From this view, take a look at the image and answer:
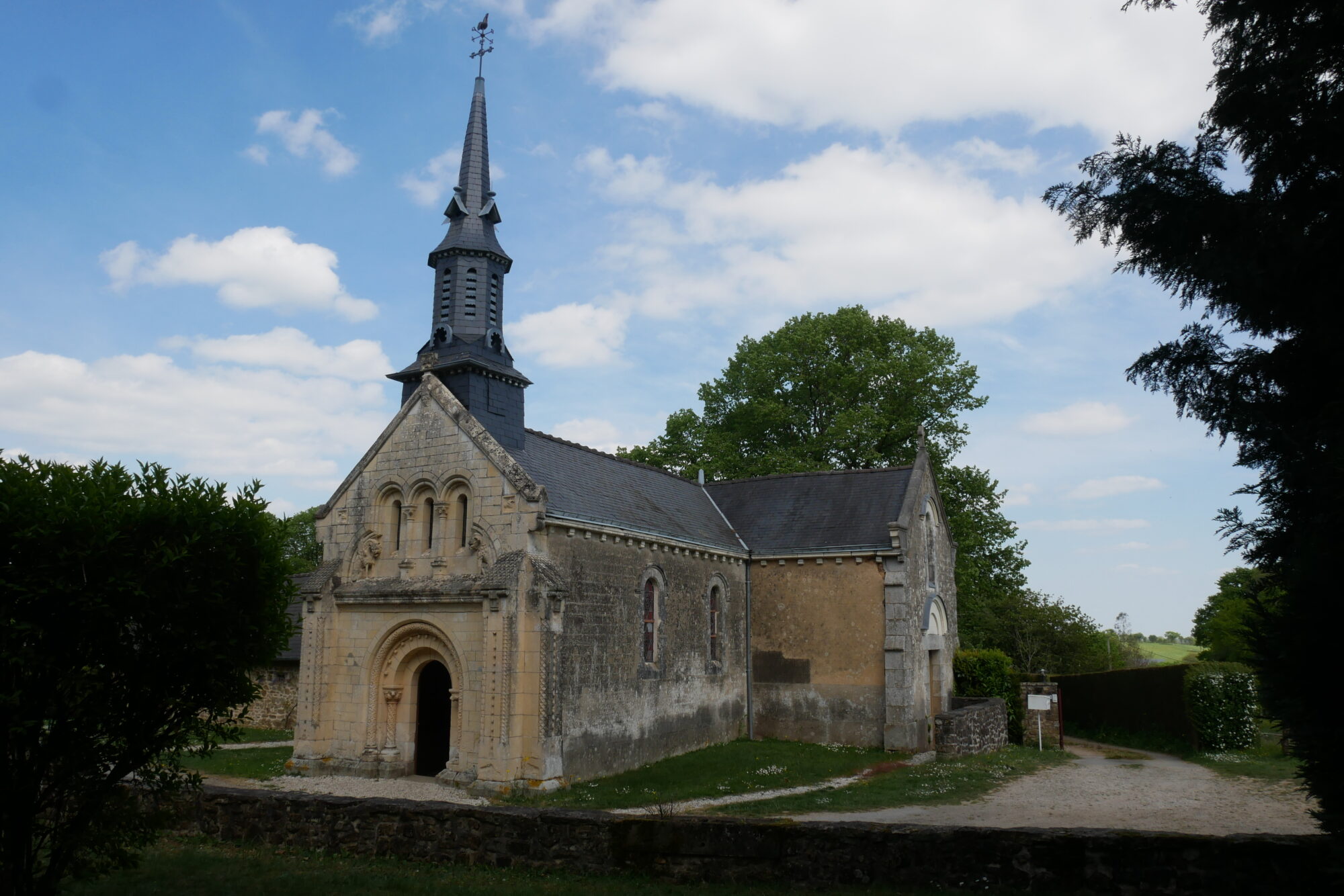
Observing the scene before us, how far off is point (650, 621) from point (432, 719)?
5.52 m

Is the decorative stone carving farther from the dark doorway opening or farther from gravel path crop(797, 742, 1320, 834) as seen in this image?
gravel path crop(797, 742, 1320, 834)

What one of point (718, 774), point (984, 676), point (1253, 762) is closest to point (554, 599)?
point (718, 774)

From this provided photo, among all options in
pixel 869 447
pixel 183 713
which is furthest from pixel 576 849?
pixel 869 447

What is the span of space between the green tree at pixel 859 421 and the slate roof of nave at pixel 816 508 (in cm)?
699

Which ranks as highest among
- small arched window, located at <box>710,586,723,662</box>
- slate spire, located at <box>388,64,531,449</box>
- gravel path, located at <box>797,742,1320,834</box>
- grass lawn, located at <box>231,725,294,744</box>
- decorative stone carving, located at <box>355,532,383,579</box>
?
slate spire, located at <box>388,64,531,449</box>

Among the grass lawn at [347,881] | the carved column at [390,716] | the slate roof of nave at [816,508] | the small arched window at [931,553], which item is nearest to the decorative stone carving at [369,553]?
the carved column at [390,716]

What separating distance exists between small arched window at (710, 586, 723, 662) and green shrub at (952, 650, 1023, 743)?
28.7 ft

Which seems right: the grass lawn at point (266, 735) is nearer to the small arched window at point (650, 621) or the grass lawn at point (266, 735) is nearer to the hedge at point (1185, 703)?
the small arched window at point (650, 621)

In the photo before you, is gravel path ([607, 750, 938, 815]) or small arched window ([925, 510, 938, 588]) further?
small arched window ([925, 510, 938, 588])

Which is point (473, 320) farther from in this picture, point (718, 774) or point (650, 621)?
point (718, 774)

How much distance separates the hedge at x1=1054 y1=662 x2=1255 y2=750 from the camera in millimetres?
23891

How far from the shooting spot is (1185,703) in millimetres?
24859

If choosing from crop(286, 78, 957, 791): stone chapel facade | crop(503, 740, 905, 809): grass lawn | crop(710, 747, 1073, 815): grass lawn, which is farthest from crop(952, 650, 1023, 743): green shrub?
crop(503, 740, 905, 809): grass lawn

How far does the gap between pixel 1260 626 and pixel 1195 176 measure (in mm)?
4585
